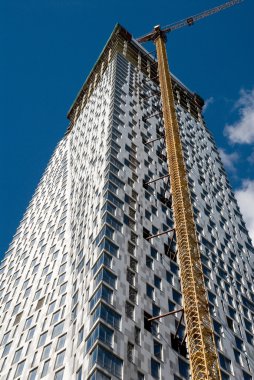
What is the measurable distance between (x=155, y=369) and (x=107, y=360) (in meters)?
5.42

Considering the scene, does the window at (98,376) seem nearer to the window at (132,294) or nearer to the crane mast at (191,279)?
the crane mast at (191,279)

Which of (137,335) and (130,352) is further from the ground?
(137,335)

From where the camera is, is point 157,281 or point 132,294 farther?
point 157,281

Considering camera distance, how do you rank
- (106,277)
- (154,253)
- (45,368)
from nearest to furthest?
(45,368), (106,277), (154,253)

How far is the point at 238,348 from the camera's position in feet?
193

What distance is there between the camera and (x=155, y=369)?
4509 cm

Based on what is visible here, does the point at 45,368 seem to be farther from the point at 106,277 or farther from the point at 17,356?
the point at 106,277

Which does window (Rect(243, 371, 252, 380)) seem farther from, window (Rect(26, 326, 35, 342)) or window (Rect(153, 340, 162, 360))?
window (Rect(26, 326, 35, 342))

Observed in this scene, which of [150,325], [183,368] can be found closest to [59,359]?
[150,325]

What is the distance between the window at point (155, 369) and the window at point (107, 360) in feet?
11.9

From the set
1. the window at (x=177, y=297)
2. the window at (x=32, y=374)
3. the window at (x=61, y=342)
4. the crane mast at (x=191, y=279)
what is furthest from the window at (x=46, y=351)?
the window at (x=177, y=297)

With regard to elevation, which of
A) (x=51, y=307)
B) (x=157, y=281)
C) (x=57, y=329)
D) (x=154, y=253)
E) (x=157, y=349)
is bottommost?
(x=157, y=349)

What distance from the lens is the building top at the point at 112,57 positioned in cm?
11356

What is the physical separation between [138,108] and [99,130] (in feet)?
38.6
